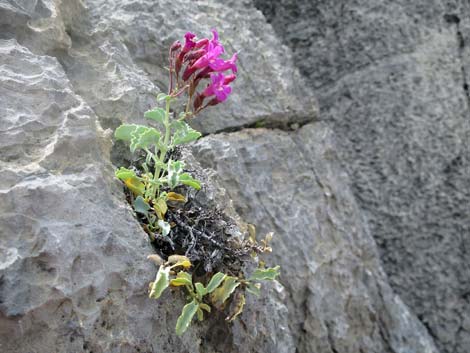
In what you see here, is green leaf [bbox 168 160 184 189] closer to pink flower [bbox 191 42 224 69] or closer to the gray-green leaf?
the gray-green leaf

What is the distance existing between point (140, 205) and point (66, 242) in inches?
11.3

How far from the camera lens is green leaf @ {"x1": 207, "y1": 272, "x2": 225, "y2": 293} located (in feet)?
5.22

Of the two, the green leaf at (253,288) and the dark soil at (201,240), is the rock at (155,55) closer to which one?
the dark soil at (201,240)

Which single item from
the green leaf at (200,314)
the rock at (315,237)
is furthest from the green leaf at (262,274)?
the rock at (315,237)

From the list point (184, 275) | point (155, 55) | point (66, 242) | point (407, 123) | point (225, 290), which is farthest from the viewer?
point (407, 123)

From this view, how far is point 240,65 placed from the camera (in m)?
2.74

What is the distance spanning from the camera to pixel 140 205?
1.65m

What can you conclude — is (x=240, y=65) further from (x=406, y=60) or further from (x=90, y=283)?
(x=90, y=283)

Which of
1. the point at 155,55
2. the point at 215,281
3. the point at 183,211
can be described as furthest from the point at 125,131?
the point at 155,55

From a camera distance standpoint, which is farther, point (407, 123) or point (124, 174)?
point (407, 123)

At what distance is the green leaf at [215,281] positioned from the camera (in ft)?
5.22

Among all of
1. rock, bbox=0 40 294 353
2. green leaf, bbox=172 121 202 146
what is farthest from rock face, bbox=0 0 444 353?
green leaf, bbox=172 121 202 146

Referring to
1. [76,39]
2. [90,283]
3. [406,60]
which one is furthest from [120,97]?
[406,60]

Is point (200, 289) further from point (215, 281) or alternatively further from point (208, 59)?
point (208, 59)
